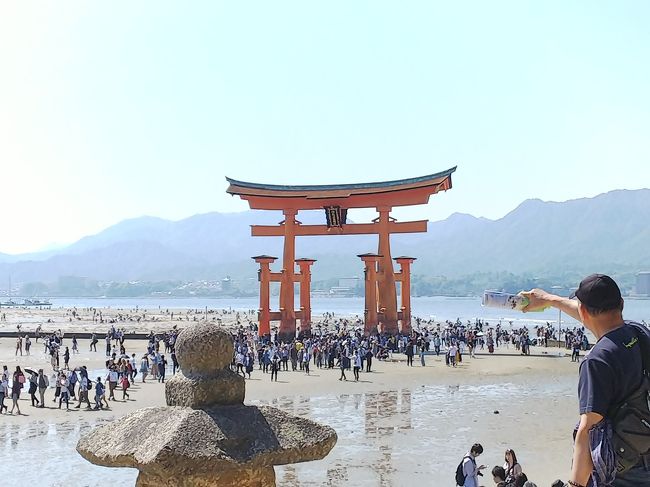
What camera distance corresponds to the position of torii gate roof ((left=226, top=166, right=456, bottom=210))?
39.4 metres

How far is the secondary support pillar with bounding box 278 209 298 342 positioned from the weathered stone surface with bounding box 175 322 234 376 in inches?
1422

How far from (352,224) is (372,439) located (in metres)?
25.8

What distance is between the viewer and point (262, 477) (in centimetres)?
378

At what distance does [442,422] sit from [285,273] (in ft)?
79.3

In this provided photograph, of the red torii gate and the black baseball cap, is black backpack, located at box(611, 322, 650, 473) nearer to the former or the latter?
the black baseball cap

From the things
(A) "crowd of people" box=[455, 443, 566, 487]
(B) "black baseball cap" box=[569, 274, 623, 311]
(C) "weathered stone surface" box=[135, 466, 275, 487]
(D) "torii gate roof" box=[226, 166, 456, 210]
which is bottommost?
(A) "crowd of people" box=[455, 443, 566, 487]

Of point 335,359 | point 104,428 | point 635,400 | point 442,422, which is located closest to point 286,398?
point 442,422

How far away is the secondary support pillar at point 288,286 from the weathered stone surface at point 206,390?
1419 inches

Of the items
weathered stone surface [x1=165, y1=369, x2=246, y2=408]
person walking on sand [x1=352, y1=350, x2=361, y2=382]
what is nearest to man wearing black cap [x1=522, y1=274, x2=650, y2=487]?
weathered stone surface [x1=165, y1=369, x2=246, y2=408]

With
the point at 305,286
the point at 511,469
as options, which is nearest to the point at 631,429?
the point at 511,469

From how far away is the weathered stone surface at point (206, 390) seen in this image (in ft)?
12.3

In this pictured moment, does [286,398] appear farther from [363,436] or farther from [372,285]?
[372,285]

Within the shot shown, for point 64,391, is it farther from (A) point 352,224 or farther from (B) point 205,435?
(A) point 352,224

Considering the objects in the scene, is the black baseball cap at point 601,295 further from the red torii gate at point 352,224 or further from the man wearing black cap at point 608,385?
the red torii gate at point 352,224
